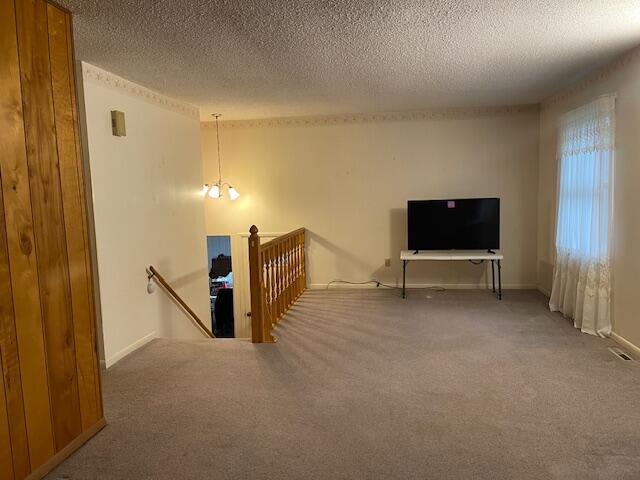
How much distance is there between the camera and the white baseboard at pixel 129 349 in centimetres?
350

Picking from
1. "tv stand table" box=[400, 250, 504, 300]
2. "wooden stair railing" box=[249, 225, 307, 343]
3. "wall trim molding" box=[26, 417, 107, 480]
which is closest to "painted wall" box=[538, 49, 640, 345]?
"tv stand table" box=[400, 250, 504, 300]

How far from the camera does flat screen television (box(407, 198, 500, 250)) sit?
17.9ft

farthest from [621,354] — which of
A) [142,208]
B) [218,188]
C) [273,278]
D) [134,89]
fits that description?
[218,188]

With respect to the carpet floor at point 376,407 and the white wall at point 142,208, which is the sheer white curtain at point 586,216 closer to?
the carpet floor at point 376,407

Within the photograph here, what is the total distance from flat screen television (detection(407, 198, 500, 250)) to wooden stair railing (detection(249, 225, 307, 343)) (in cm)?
141

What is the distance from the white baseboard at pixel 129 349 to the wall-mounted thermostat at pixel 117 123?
170cm

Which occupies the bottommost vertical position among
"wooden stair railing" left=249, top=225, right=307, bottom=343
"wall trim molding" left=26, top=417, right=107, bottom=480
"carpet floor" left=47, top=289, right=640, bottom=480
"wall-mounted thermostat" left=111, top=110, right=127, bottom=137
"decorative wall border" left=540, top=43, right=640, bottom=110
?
"carpet floor" left=47, top=289, right=640, bottom=480

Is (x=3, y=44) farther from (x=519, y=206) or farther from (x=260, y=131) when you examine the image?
(x=519, y=206)

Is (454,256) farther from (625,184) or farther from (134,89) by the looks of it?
(134,89)

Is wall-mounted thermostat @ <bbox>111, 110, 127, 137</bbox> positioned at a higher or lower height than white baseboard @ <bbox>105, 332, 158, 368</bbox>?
higher

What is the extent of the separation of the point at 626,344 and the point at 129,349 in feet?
12.7

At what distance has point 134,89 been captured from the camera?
13.1 ft

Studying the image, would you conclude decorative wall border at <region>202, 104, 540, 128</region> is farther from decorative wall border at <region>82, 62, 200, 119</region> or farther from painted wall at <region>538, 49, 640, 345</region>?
painted wall at <region>538, 49, 640, 345</region>

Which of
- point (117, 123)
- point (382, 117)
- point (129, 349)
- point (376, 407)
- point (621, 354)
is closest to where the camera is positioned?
point (376, 407)
